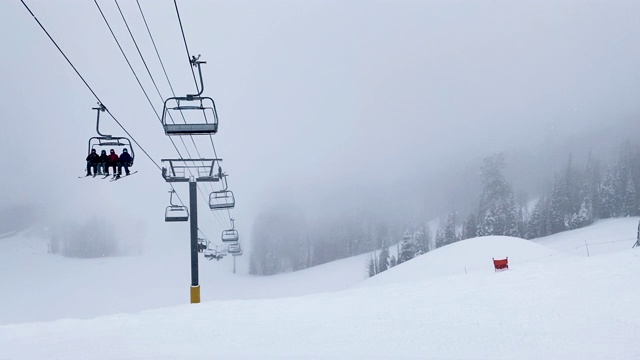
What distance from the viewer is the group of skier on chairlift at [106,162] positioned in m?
12.5

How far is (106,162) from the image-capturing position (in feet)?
41.5

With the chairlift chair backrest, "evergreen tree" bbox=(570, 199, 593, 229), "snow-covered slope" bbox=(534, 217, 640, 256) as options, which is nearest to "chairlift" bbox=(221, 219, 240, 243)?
the chairlift chair backrest

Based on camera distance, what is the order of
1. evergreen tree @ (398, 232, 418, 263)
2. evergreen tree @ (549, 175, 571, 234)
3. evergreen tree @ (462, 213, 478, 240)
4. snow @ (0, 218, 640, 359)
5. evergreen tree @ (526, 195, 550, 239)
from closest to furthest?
snow @ (0, 218, 640, 359)
evergreen tree @ (398, 232, 418, 263)
evergreen tree @ (462, 213, 478, 240)
evergreen tree @ (526, 195, 550, 239)
evergreen tree @ (549, 175, 571, 234)

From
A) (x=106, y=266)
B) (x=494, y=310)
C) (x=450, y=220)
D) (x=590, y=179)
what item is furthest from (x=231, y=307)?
(x=106, y=266)

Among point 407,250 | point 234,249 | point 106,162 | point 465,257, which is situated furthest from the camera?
point 407,250

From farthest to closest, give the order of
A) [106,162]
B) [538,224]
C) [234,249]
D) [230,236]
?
[538,224]
[234,249]
[230,236]
[106,162]

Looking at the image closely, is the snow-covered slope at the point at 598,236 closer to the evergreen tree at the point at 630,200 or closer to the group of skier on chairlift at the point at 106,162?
the evergreen tree at the point at 630,200

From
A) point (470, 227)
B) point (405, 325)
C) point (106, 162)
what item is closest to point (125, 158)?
point (106, 162)

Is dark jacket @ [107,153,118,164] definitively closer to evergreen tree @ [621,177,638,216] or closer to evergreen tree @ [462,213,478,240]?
evergreen tree @ [462,213,478,240]

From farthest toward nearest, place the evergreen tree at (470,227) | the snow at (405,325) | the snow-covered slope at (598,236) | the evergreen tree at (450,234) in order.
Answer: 1. the evergreen tree at (450,234)
2. the evergreen tree at (470,227)
3. the snow-covered slope at (598,236)
4. the snow at (405,325)

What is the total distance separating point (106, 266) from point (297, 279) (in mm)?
80151

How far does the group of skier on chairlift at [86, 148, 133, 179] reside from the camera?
12539 mm

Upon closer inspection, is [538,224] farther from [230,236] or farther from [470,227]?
[230,236]

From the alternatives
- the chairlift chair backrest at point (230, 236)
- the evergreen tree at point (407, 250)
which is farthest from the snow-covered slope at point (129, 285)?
the chairlift chair backrest at point (230, 236)
